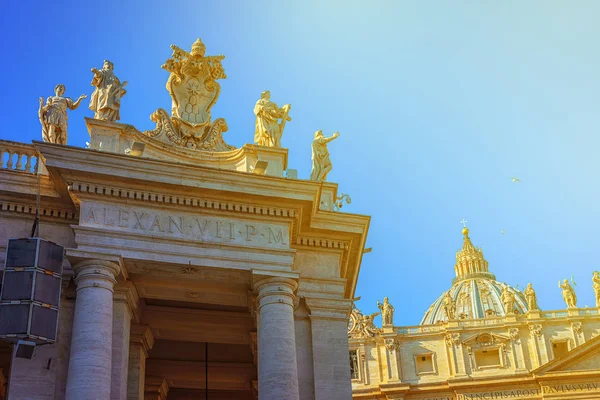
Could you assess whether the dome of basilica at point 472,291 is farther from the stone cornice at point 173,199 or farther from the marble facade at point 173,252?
the stone cornice at point 173,199

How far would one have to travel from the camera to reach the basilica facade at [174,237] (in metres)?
18.0

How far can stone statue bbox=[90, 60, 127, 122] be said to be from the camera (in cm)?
2094

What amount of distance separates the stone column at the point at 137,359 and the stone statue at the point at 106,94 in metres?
5.73

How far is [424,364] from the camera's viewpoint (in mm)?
77125

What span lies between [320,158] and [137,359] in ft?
24.1

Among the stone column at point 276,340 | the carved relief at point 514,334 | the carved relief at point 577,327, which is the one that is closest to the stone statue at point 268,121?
the stone column at point 276,340

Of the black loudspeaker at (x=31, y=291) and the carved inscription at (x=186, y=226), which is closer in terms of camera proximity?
the black loudspeaker at (x=31, y=291)

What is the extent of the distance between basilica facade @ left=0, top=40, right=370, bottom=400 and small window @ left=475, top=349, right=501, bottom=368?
5821 centimetres

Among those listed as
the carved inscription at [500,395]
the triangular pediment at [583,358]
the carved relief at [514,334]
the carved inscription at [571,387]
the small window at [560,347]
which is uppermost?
the carved relief at [514,334]

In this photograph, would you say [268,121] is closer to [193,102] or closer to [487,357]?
[193,102]

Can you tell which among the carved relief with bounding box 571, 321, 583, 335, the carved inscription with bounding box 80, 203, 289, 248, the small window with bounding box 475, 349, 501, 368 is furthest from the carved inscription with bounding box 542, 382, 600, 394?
the carved inscription with bounding box 80, 203, 289, 248

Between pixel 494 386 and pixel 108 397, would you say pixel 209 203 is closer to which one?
pixel 108 397

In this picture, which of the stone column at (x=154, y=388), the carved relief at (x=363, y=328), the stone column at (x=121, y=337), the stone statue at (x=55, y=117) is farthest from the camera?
the carved relief at (x=363, y=328)

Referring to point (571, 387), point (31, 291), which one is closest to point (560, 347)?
point (571, 387)
